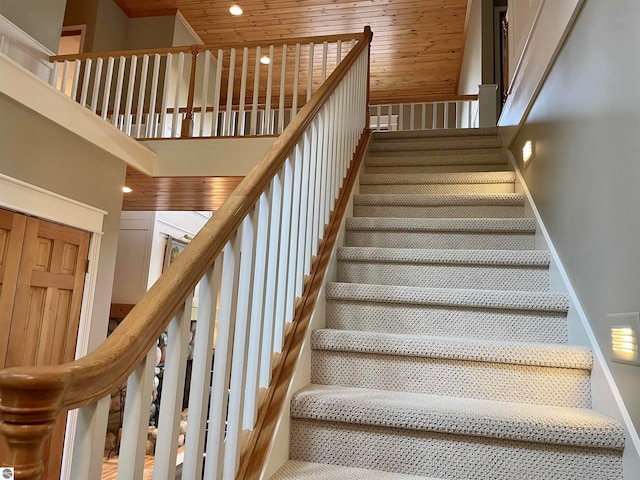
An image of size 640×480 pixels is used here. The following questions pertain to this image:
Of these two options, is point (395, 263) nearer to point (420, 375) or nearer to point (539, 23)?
point (420, 375)

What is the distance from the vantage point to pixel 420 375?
1.57 m

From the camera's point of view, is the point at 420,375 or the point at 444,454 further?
the point at 420,375

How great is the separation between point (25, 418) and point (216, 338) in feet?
1.69

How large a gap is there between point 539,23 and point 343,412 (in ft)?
6.88

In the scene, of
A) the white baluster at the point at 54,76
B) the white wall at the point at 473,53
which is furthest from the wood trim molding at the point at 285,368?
the white wall at the point at 473,53

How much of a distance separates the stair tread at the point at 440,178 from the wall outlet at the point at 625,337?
1627 mm

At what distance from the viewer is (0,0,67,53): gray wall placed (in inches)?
153

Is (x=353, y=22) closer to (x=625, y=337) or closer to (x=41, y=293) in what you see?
(x=41, y=293)

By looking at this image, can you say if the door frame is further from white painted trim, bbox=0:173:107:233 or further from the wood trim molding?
the wood trim molding

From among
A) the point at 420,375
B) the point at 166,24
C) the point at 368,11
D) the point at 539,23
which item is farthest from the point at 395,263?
the point at 166,24

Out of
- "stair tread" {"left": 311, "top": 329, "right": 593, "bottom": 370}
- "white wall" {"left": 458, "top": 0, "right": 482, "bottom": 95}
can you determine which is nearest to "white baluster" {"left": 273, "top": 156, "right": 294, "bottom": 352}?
"stair tread" {"left": 311, "top": 329, "right": 593, "bottom": 370}

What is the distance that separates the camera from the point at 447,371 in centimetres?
156

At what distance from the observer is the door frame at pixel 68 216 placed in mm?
2703

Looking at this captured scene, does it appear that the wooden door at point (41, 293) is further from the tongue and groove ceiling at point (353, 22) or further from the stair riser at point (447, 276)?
the tongue and groove ceiling at point (353, 22)
